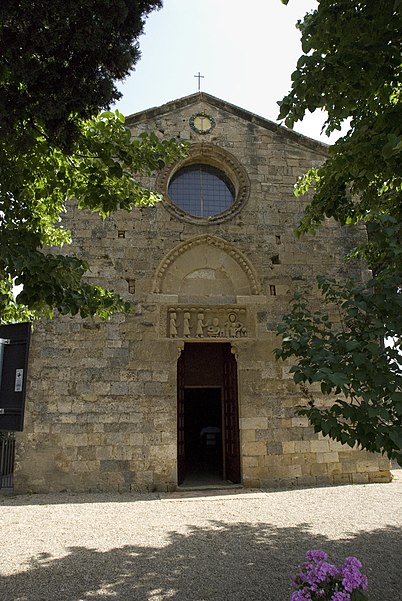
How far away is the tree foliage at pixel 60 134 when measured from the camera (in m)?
3.78

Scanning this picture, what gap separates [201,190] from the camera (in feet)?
35.2

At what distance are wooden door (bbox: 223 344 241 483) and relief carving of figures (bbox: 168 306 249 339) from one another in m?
0.65

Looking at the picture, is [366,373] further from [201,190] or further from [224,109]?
[224,109]

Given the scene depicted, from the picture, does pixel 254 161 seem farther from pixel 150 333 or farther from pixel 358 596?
pixel 358 596

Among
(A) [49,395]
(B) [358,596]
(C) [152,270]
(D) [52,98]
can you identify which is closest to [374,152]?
(D) [52,98]

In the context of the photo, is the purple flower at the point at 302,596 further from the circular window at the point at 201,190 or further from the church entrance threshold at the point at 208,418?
the circular window at the point at 201,190

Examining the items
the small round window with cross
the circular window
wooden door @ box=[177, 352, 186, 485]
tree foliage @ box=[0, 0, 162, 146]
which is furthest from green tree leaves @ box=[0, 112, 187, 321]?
the small round window with cross

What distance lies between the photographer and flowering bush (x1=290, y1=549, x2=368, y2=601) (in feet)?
9.21

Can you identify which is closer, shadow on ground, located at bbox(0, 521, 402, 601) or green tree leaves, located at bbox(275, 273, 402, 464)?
green tree leaves, located at bbox(275, 273, 402, 464)

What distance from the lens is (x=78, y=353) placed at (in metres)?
9.01

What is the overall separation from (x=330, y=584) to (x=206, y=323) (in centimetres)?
683

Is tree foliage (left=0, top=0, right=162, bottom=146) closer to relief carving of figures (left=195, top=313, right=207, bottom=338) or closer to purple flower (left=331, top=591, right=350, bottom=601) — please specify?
purple flower (left=331, top=591, right=350, bottom=601)

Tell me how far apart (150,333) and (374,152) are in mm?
6005

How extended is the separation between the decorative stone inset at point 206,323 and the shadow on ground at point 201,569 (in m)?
4.29
